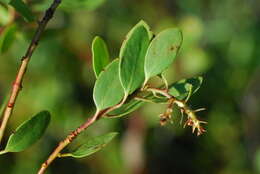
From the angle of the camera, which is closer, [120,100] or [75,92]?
[120,100]

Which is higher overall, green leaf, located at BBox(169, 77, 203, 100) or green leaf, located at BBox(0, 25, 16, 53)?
green leaf, located at BBox(0, 25, 16, 53)

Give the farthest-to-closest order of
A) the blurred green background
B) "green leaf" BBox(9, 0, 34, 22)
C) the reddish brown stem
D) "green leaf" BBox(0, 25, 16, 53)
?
the blurred green background → "green leaf" BBox(0, 25, 16, 53) → "green leaf" BBox(9, 0, 34, 22) → the reddish brown stem

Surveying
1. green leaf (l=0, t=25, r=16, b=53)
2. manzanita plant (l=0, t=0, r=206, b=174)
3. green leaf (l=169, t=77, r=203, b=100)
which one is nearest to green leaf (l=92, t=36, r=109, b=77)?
manzanita plant (l=0, t=0, r=206, b=174)

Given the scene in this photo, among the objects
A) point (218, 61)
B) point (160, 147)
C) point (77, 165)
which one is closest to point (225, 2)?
point (218, 61)

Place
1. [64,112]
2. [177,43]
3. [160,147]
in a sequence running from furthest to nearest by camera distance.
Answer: [160,147] < [64,112] < [177,43]

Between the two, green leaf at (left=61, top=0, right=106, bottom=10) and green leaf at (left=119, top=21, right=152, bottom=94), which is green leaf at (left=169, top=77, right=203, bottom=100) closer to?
green leaf at (left=119, top=21, right=152, bottom=94)

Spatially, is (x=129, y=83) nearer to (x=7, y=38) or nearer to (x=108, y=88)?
(x=108, y=88)

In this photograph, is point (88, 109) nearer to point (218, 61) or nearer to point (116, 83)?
point (218, 61)

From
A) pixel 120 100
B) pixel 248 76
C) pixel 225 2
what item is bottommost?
pixel 120 100
